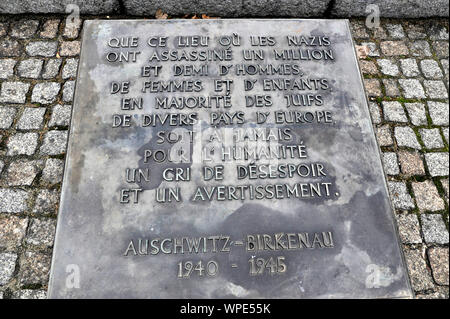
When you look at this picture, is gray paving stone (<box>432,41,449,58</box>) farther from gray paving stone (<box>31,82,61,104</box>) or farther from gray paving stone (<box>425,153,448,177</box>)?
gray paving stone (<box>31,82,61,104</box>)

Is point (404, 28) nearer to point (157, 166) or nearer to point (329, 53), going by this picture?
point (329, 53)

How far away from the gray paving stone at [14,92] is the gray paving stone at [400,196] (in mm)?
3428

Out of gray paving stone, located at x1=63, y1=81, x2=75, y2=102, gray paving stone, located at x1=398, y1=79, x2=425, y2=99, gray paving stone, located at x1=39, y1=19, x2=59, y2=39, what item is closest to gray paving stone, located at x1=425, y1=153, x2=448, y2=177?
gray paving stone, located at x1=398, y1=79, x2=425, y2=99

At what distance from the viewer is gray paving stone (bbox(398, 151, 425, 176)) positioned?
122 inches

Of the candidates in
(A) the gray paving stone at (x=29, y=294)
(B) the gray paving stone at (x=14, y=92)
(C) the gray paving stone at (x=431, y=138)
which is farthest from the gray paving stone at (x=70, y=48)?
(C) the gray paving stone at (x=431, y=138)

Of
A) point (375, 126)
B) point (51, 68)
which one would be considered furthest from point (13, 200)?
point (375, 126)

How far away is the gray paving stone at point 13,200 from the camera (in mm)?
2839

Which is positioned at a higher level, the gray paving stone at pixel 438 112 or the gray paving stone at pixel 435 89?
the gray paving stone at pixel 435 89

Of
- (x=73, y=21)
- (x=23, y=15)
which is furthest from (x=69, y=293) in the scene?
(x=23, y=15)

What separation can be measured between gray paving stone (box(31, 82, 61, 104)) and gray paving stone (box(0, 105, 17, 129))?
0.20 meters

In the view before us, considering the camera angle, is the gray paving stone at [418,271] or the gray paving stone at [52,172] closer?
the gray paving stone at [418,271]

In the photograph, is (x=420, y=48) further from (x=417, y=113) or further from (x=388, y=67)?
(x=417, y=113)

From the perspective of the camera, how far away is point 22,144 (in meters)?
3.09

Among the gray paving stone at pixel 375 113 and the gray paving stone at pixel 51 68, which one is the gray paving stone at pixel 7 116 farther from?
the gray paving stone at pixel 375 113
